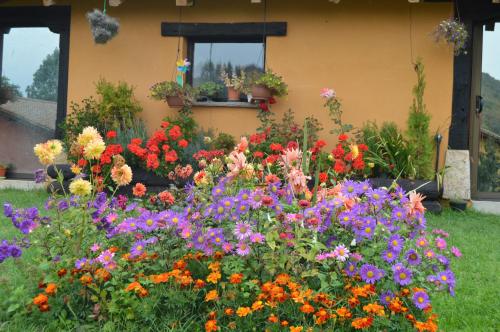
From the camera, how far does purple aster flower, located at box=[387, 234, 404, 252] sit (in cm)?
209

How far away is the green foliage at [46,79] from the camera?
7.85 meters

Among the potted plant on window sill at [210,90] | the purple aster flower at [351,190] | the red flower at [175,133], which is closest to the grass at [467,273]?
the purple aster flower at [351,190]

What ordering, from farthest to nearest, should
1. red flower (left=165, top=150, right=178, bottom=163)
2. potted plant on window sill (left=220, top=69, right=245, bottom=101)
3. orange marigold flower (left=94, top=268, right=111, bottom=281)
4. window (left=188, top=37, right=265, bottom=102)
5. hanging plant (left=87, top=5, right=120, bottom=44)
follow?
window (left=188, top=37, right=265, bottom=102) → potted plant on window sill (left=220, top=69, right=245, bottom=101) → hanging plant (left=87, top=5, right=120, bottom=44) → red flower (left=165, top=150, right=178, bottom=163) → orange marigold flower (left=94, top=268, right=111, bottom=281)

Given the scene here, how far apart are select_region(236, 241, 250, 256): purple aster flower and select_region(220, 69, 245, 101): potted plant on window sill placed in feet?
15.3

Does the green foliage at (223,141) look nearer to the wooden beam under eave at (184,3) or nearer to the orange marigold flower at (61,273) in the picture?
the wooden beam under eave at (184,3)

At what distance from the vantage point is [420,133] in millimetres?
6125

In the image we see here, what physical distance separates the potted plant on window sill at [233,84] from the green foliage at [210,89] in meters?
0.11

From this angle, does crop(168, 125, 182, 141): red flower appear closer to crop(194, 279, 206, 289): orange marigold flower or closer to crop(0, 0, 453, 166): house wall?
crop(0, 0, 453, 166): house wall

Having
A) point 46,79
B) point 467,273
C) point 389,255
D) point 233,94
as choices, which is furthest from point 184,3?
point 389,255

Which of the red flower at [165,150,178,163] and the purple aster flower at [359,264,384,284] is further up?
the red flower at [165,150,178,163]

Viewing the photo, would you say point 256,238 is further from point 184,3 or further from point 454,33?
point 184,3

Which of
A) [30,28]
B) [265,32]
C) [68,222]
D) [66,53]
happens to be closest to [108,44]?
[66,53]

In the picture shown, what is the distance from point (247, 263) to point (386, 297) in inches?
21.9

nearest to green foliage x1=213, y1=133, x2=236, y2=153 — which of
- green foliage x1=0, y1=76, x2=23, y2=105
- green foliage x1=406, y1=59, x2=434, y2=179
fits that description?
green foliage x1=406, y1=59, x2=434, y2=179
